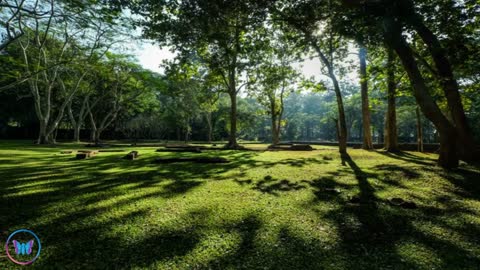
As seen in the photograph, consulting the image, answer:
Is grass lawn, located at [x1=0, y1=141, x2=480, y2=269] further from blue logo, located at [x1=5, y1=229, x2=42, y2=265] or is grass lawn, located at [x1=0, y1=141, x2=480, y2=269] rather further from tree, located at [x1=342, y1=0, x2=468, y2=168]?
tree, located at [x1=342, y1=0, x2=468, y2=168]

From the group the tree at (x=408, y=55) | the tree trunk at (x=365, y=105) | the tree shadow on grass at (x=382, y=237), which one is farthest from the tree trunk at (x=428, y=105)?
the tree trunk at (x=365, y=105)

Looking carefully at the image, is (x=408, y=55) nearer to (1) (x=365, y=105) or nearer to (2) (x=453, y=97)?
(2) (x=453, y=97)

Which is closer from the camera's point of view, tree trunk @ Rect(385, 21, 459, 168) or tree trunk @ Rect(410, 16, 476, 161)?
tree trunk @ Rect(385, 21, 459, 168)

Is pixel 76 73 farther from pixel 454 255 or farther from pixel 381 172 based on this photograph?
pixel 454 255

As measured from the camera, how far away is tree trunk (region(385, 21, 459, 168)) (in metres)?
6.91

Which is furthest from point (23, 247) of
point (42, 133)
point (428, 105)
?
point (42, 133)

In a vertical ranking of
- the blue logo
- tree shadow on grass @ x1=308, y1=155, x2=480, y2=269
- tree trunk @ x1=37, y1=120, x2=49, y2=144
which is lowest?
tree shadow on grass @ x1=308, y1=155, x2=480, y2=269

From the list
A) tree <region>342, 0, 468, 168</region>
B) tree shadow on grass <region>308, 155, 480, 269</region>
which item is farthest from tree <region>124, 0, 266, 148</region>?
tree shadow on grass <region>308, 155, 480, 269</region>

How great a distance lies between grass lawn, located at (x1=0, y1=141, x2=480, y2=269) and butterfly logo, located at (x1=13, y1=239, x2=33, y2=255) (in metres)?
0.15

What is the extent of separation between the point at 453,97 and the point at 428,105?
6.99ft

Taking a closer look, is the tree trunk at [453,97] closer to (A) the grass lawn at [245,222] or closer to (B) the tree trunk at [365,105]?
(A) the grass lawn at [245,222]

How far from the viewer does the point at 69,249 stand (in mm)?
2662

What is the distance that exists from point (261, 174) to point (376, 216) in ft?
13.0

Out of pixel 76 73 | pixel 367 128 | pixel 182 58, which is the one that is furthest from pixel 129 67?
pixel 367 128
